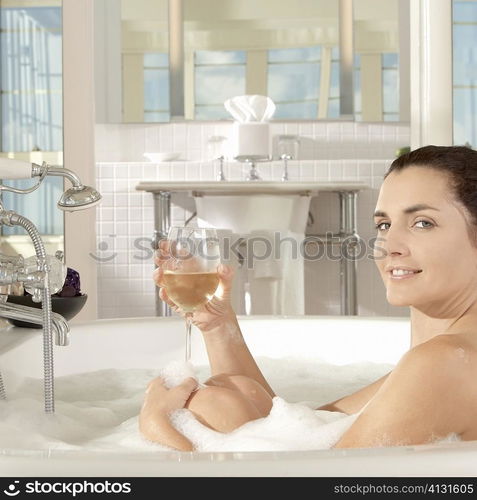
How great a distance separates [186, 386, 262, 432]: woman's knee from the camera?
117 cm

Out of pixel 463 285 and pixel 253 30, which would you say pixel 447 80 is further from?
pixel 463 285

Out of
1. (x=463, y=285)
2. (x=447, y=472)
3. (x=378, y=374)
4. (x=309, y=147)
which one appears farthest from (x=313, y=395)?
(x=309, y=147)

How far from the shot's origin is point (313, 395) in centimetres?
177

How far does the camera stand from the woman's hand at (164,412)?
1.13m

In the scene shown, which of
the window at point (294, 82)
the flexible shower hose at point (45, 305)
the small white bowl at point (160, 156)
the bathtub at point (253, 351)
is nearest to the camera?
the bathtub at point (253, 351)

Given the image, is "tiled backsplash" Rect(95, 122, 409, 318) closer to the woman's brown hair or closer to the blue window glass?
the blue window glass

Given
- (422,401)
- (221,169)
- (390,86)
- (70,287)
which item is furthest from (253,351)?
(390,86)

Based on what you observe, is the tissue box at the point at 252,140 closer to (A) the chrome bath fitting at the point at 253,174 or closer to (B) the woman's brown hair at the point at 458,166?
(A) the chrome bath fitting at the point at 253,174

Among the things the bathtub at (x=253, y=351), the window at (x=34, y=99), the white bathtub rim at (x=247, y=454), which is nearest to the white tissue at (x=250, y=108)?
the window at (x=34, y=99)

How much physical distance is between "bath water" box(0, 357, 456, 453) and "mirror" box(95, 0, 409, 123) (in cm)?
226

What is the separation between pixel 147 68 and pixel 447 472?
3.59 metres

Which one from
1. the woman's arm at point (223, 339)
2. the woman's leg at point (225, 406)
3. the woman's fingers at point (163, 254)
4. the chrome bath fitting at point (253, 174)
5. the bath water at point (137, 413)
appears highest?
the chrome bath fitting at point (253, 174)

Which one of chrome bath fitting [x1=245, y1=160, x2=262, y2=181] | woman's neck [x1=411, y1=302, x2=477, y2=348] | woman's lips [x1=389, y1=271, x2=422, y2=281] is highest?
chrome bath fitting [x1=245, y1=160, x2=262, y2=181]

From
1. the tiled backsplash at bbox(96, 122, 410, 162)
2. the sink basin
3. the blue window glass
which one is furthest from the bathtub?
the blue window glass
